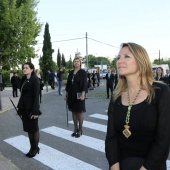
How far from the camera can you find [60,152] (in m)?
4.88

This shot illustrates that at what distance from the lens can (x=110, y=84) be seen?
14062 millimetres

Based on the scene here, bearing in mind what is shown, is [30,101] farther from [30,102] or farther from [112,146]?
[112,146]

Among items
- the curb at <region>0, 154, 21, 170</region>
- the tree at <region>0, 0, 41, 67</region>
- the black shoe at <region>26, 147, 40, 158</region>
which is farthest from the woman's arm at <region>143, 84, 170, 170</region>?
the tree at <region>0, 0, 41, 67</region>

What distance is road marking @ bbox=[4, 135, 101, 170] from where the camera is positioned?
415cm

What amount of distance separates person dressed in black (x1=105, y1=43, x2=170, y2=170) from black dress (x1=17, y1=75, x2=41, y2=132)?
8.92ft

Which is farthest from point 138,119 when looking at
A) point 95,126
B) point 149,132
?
point 95,126

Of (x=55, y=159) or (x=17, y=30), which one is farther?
(x=17, y=30)

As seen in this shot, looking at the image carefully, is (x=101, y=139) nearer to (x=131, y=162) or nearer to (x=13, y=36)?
(x=131, y=162)

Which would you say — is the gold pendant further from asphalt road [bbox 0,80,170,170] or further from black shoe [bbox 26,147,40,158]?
black shoe [bbox 26,147,40,158]

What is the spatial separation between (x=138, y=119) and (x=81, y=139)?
413 centimetres

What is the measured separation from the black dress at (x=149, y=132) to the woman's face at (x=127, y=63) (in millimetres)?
225

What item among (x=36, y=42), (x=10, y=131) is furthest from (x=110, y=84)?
(x=36, y=42)

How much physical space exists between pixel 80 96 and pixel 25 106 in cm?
165

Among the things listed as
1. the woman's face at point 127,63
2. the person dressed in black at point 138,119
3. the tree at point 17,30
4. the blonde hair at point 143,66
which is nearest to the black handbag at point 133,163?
the person dressed in black at point 138,119
